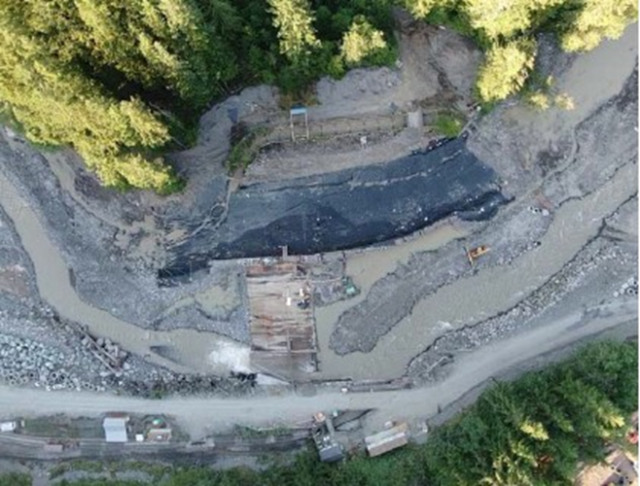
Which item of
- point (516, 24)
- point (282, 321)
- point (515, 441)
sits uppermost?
point (516, 24)

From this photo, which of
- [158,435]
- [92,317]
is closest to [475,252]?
[158,435]

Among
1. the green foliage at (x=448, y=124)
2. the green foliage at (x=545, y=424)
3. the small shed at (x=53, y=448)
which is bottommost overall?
the green foliage at (x=545, y=424)

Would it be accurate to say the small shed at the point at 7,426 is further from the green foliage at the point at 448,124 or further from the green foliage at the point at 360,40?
the green foliage at the point at 448,124

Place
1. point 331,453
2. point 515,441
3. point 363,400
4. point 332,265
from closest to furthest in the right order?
1. point 515,441
2. point 331,453
3. point 332,265
4. point 363,400

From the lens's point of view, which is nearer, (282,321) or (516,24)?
(516,24)

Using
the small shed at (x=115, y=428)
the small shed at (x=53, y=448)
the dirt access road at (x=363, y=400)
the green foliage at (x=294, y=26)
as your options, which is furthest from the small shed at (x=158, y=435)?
the green foliage at (x=294, y=26)

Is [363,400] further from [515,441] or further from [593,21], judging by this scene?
[593,21]
